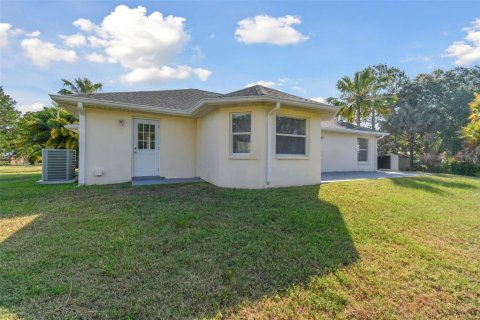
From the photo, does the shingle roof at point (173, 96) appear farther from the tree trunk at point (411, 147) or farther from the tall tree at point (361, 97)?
the tree trunk at point (411, 147)

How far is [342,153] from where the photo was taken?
1377cm

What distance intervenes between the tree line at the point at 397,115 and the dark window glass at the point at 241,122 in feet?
25.1

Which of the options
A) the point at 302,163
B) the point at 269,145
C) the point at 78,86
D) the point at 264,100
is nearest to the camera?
the point at 264,100

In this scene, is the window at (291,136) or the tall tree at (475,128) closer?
the window at (291,136)

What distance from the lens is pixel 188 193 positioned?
21.9ft

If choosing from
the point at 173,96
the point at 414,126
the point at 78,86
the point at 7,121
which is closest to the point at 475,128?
the point at 414,126

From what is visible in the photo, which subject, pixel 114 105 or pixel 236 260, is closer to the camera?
pixel 236 260

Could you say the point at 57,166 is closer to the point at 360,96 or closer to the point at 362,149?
the point at 362,149

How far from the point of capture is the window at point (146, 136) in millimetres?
A: 8891

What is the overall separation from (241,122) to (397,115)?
20459 millimetres

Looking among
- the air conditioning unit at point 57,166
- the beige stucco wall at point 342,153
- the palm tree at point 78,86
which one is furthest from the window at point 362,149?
the palm tree at point 78,86

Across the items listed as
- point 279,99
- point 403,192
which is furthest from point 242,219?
point 403,192

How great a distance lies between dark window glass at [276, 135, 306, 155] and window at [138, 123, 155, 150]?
4766mm

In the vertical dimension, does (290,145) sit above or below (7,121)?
below
